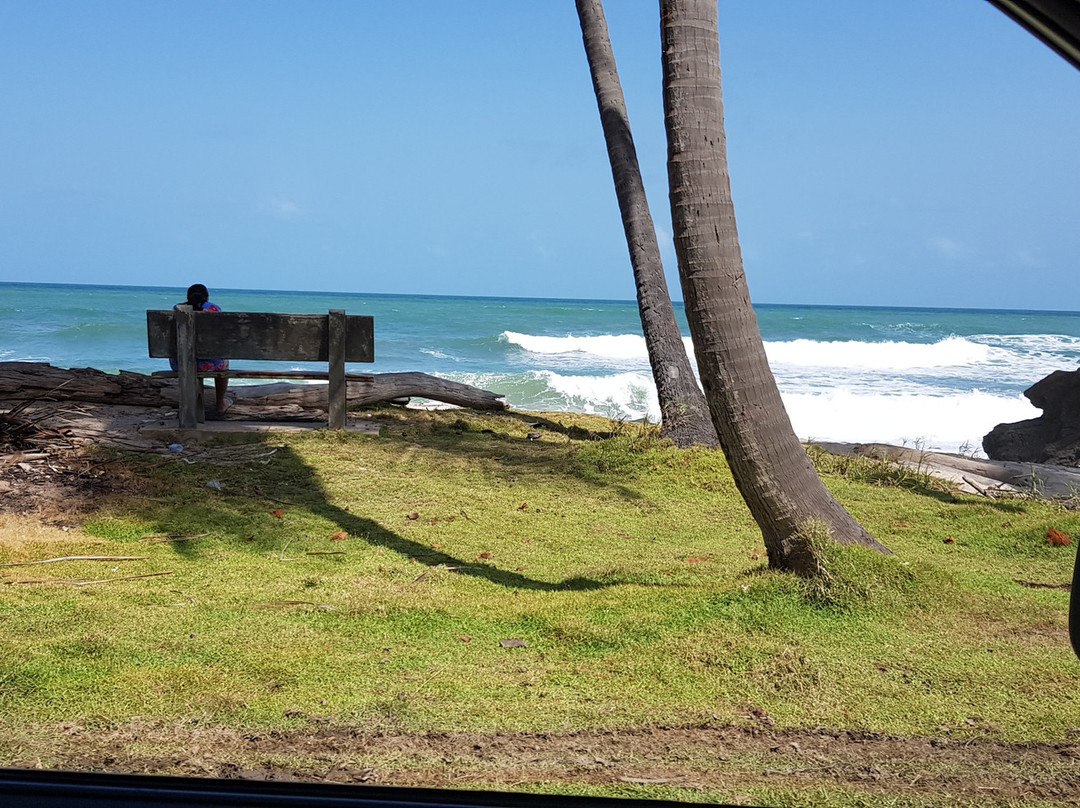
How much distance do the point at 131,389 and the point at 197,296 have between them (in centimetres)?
135

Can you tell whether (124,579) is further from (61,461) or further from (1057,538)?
(1057,538)

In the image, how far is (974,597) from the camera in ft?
15.4

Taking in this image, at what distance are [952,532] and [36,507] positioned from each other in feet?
22.3

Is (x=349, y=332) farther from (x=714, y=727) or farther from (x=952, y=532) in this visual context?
(x=714, y=727)

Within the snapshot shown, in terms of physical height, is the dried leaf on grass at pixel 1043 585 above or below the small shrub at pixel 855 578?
below

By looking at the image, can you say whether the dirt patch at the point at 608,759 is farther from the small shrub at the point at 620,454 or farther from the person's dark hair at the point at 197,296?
the person's dark hair at the point at 197,296

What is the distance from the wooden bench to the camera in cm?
873

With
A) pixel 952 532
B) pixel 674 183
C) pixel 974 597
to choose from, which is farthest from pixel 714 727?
pixel 952 532

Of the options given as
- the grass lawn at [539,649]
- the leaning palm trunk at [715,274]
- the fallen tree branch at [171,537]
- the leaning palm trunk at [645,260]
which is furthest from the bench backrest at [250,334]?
the leaning palm trunk at [715,274]

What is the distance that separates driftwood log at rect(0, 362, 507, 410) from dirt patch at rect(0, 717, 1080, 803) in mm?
6729

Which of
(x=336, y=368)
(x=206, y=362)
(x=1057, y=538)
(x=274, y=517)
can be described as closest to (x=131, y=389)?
(x=206, y=362)

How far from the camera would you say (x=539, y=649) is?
4.12 meters

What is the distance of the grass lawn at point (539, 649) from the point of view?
3.01 m

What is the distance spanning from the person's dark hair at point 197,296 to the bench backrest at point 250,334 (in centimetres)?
49
